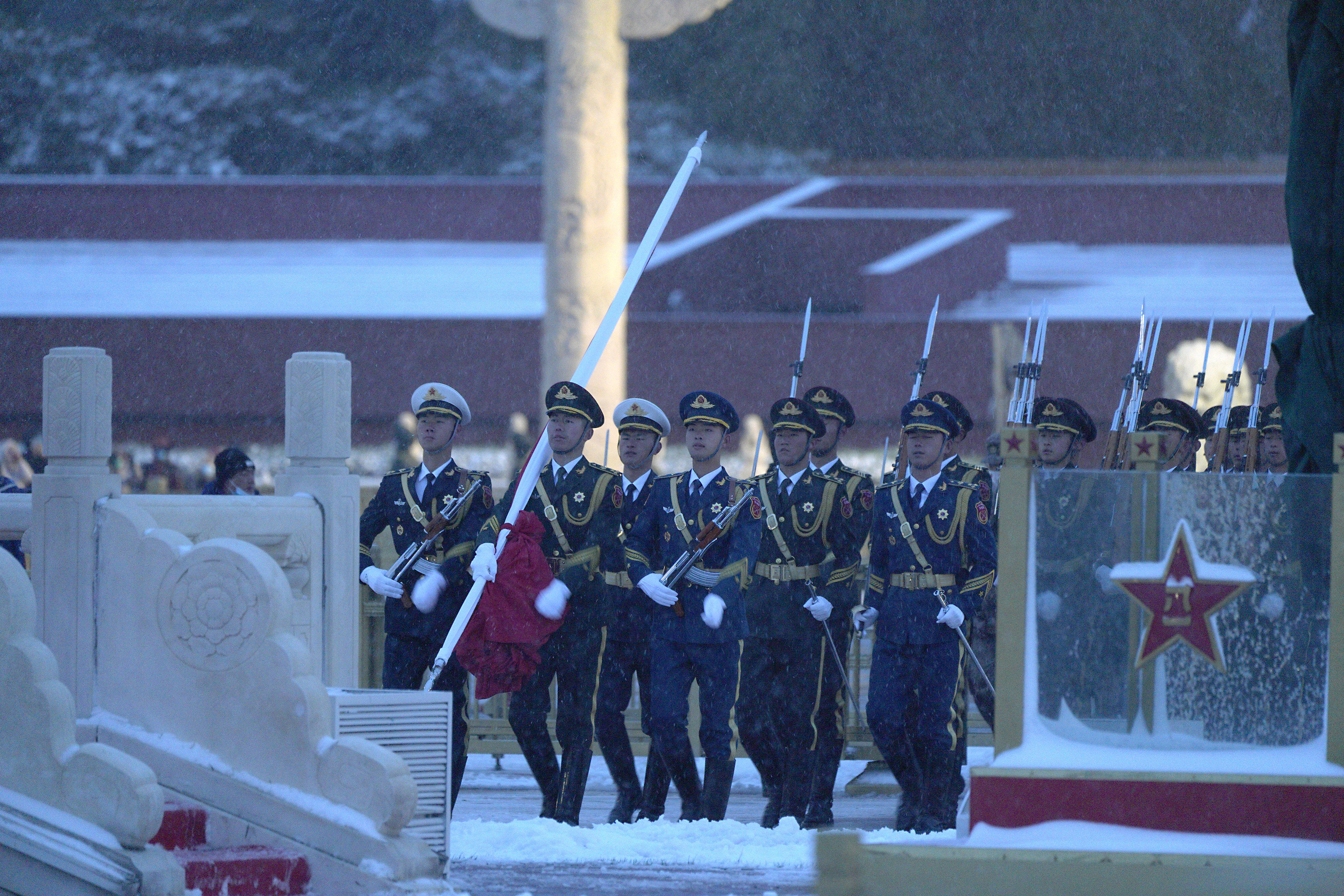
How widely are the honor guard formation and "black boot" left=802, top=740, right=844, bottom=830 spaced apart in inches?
0.5

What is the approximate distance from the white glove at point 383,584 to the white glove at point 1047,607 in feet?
10.9

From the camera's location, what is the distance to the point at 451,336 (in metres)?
19.3

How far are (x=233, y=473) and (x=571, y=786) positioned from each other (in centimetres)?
278

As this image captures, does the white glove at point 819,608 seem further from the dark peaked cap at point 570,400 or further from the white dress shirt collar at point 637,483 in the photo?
the dark peaked cap at point 570,400

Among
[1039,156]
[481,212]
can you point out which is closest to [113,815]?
[481,212]

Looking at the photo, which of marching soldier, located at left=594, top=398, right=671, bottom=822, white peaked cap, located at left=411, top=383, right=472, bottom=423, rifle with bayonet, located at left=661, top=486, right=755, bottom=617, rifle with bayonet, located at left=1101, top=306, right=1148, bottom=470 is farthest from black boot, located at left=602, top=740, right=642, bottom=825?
rifle with bayonet, located at left=1101, top=306, right=1148, bottom=470

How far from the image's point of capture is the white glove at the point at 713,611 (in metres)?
6.27

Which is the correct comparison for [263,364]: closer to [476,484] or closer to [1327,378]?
[476,484]

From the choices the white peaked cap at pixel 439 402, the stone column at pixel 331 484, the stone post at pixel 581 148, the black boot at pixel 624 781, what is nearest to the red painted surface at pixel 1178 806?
the stone column at pixel 331 484

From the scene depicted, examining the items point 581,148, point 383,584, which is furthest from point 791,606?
point 581,148

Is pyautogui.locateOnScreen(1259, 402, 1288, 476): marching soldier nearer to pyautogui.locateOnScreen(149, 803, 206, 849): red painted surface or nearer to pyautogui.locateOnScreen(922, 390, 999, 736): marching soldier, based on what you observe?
pyautogui.locateOnScreen(922, 390, 999, 736): marching soldier

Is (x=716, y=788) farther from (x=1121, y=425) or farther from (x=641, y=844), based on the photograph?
(x=1121, y=425)

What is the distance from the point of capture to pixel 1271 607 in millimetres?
3611

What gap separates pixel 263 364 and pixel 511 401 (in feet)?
9.39
